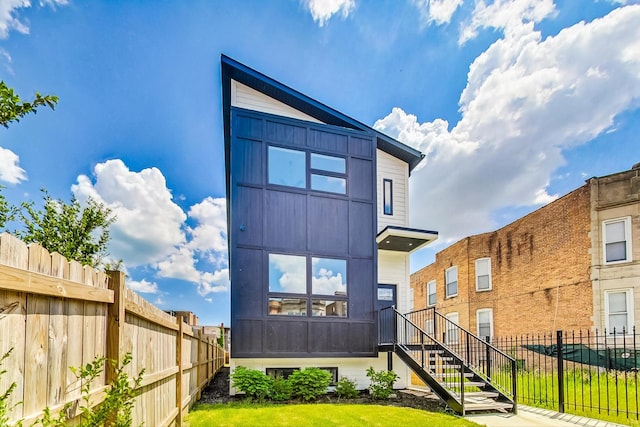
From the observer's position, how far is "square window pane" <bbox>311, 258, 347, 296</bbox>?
1002 cm

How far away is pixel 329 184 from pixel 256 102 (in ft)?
10.2

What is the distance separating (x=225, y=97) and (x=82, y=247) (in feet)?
20.9

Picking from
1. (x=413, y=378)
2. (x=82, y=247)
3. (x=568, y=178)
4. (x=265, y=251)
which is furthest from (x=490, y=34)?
(x=82, y=247)

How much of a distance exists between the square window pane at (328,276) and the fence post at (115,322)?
7169 mm

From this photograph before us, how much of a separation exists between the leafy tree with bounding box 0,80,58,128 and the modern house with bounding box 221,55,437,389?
599cm

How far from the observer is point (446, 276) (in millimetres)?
21484

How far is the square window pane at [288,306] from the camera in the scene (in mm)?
9523

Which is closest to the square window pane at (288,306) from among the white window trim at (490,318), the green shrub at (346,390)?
the green shrub at (346,390)

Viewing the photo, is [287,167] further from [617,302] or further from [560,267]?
[617,302]

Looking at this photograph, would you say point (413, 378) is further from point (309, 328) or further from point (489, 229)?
point (489, 229)

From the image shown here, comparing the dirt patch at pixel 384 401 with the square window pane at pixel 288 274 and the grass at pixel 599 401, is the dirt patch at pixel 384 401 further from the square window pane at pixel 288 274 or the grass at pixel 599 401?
the square window pane at pixel 288 274

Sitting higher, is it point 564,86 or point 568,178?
point 564,86

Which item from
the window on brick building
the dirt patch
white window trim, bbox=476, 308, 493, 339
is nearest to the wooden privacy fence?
the dirt patch

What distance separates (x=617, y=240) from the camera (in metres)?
12.8
